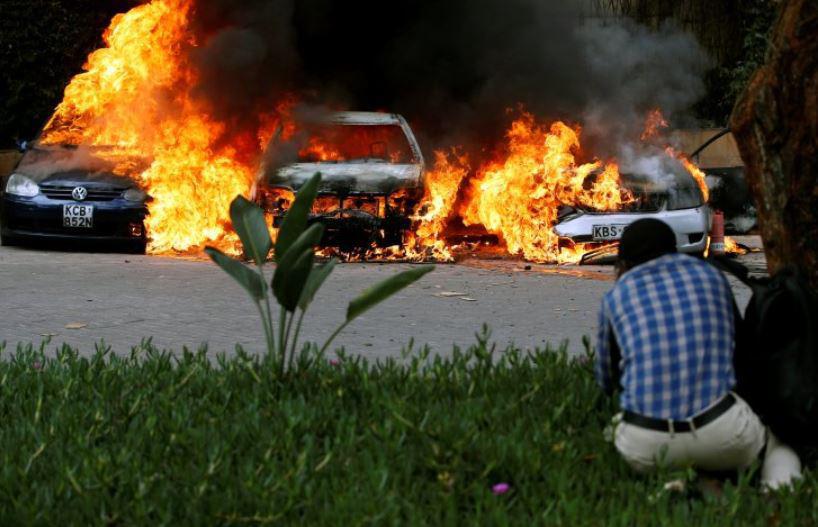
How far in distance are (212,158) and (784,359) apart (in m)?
11.1

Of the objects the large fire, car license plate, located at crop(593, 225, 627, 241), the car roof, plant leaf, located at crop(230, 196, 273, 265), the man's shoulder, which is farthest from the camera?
the car roof

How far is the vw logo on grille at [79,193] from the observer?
1375 centimetres

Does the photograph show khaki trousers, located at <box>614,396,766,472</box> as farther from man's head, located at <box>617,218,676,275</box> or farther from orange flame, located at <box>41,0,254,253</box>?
orange flame, located at <box>41,0,254,253</box>

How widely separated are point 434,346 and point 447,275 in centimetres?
423

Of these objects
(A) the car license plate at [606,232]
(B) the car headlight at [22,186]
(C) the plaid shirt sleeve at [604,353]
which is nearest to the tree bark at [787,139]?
(C) the plaid shirt sleeve at [604,353]

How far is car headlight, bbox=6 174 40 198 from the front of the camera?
45.6 feet

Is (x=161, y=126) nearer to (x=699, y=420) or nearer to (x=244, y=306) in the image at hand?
(x=244, y=306)

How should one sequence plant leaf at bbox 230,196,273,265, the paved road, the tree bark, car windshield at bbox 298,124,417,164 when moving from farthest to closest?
car windshield at bbox 298,124,417,164
the paved road
plant leaf at bbox 230,196,273,265
the tree bark

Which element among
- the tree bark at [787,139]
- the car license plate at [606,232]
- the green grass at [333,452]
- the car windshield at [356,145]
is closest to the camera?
the green grass at [333,452]

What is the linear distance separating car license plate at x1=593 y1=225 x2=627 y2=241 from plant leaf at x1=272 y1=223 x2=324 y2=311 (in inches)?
311

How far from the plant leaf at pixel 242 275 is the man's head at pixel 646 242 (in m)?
1.76

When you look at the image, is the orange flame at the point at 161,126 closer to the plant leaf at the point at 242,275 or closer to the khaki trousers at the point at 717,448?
the plant leaf at the point at 242,275

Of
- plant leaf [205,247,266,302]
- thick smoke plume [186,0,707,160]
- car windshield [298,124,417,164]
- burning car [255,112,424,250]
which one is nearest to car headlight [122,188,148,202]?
burning car [255,112,424,250]

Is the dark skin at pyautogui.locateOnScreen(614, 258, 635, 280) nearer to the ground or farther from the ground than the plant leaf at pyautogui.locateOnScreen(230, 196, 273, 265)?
nearer to the ground
